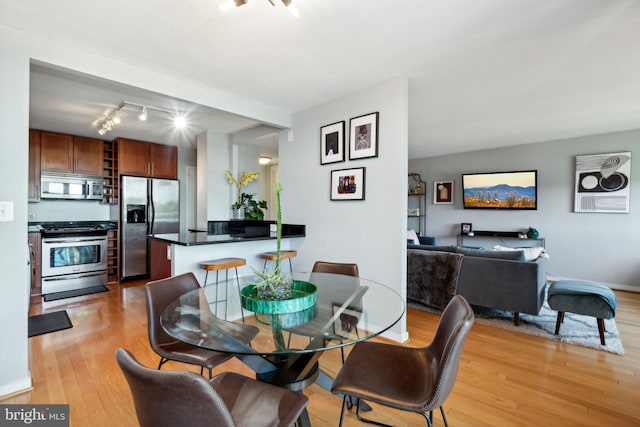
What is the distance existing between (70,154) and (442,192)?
22.6 feet

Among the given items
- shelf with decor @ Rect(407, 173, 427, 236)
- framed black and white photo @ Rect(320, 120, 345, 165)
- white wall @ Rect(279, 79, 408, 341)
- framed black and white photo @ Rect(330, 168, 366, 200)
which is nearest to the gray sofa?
white wall @ Rect(279, 79, 408, 341)

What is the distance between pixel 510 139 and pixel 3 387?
673 centimetres

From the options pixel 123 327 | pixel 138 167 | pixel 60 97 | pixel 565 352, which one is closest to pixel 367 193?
pixel 565 352

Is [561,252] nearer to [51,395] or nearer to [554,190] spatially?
[554,190]

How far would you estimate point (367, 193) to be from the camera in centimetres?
301

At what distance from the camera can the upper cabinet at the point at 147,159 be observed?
488cm

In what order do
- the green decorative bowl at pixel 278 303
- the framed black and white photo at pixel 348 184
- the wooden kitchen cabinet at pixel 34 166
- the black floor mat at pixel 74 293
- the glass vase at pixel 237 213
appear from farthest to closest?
1. the glass vase at pixel 237 213
2. the wooden kitchen cabinet at pixel 34 166
3. the black floor mat at pixel 74 293
4. the framed black and white photo at pixel 348 184
5. the green decorative bowl at pixel 278 303

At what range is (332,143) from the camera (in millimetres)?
3346

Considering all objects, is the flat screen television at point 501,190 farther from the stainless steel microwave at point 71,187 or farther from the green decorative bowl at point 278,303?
the stainless steel microwave at point 71,187

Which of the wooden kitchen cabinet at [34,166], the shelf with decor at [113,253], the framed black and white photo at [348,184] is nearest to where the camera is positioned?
the framed black and white photo at [348,184]

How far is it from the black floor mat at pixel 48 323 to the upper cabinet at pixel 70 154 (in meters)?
2.40

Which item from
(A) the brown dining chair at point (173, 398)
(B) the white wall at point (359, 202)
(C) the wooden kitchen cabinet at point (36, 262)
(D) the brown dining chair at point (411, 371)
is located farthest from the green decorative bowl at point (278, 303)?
(C) the wooden kitchen cabinet at point (36, 262)

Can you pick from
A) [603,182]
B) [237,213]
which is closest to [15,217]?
[237,213]

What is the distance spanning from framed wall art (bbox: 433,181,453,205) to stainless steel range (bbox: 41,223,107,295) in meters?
6.33
